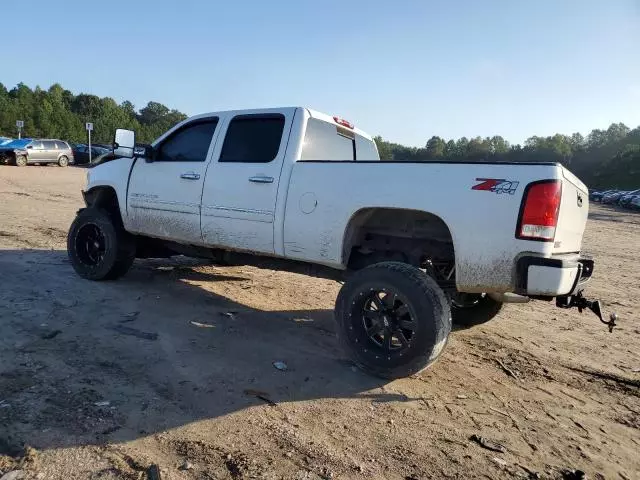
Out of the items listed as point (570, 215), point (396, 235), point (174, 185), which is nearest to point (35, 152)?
point (174, 185)

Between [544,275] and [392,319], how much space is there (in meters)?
1.11

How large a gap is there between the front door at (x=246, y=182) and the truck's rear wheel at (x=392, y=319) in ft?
3.40

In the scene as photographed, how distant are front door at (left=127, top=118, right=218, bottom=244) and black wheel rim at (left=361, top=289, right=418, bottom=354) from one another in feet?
6.81

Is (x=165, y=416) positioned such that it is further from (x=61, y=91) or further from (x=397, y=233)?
(x=61, y=91)

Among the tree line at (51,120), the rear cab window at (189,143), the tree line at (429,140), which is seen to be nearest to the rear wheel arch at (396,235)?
the rear cab window at (189,143)

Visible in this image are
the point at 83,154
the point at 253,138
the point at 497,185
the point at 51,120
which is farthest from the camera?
Answer: the point at 51,120

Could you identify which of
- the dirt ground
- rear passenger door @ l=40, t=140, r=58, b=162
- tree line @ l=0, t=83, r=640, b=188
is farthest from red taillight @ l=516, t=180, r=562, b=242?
tree line @ l=0, t=83, r=640, b=188

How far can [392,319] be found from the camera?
3.79m

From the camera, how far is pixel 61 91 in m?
97.9

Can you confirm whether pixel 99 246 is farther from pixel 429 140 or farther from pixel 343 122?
pixel 429 140

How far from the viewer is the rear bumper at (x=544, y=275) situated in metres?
3.30

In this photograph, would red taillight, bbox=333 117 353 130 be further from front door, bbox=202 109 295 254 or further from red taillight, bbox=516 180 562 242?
red taillight, bbox=516 180 562 242

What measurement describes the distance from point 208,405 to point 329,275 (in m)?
1.73

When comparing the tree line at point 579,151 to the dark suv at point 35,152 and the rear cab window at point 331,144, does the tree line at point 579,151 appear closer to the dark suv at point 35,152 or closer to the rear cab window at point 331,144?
the dark suv at point 35,152
